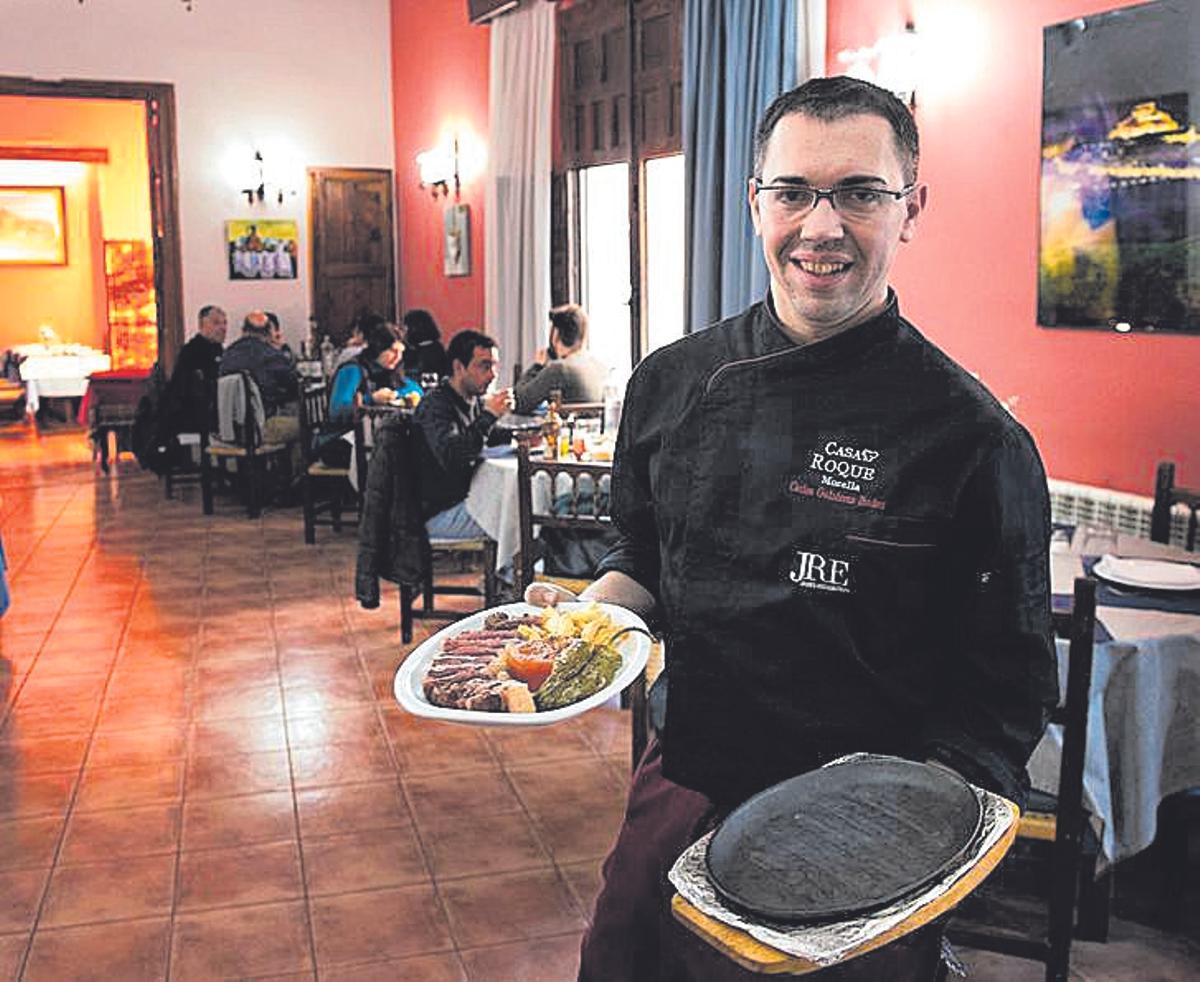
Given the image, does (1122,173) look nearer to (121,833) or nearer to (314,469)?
(121,833)

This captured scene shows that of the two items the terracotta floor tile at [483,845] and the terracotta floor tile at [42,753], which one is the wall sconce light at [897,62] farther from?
the terracotta floor tile at [42,753]

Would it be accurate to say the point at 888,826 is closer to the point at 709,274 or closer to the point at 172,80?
the point at 709,274

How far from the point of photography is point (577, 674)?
1.68 m

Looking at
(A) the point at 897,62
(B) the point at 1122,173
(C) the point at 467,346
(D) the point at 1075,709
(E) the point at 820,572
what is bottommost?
(D) the point at 1075,709

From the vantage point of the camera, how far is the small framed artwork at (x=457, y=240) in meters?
9.98

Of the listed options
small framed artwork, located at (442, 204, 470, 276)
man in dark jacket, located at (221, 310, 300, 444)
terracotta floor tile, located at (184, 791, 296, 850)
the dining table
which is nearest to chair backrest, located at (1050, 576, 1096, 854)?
the dining table

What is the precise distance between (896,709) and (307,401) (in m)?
6.77

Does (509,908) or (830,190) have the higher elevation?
(830,190)

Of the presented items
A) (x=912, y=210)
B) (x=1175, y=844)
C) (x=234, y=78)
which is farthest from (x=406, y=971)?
(x=234, y=78)

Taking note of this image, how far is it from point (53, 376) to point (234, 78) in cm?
400

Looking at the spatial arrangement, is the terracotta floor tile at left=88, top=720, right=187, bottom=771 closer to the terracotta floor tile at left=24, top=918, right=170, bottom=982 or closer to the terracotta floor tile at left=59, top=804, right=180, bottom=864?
the terracotta floor tile at left=59, top=804, right=180, bottom=864

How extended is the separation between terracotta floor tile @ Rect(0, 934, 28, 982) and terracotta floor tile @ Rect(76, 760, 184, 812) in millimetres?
777

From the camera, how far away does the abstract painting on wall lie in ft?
12.9

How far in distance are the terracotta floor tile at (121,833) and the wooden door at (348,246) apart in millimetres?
7690
